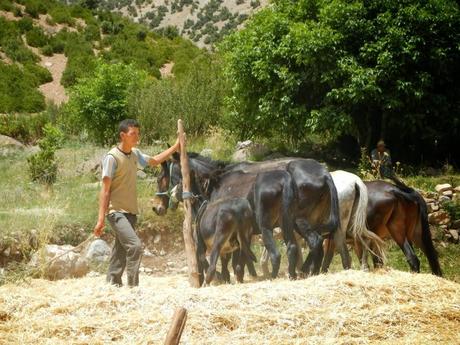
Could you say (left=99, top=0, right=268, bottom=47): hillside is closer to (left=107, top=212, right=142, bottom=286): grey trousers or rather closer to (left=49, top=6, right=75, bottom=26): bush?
(left=49, top=6, right=75, bottom=26): bush

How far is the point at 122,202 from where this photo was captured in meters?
7.04

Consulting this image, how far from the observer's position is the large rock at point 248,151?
16.7 m

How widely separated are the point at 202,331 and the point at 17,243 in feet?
23.6

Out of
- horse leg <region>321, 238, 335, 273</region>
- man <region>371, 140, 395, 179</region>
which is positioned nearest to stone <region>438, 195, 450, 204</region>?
man <region>371, 140, 395, 179</region>

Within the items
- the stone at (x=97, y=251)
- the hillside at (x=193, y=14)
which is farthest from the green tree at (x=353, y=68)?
the hillside at (x=193, y=14)

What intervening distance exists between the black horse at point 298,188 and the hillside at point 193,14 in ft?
154

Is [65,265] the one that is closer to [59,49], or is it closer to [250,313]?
[250,313]

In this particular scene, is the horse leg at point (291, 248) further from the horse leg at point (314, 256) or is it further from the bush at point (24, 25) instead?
the bush at point (24, 25)

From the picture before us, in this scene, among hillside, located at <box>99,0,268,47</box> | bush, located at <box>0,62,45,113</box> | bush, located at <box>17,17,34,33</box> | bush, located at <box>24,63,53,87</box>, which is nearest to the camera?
bush, located at <box>0,62,45,113</box>

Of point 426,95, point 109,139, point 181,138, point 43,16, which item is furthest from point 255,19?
point 43,16

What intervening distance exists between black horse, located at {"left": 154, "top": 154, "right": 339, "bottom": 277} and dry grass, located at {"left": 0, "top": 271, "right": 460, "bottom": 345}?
184cm

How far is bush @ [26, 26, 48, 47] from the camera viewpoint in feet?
127

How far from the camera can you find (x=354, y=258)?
455 inches

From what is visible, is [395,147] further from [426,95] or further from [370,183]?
[370,183]
